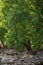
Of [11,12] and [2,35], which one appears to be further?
[2,35]

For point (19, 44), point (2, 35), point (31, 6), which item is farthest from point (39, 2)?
point (2, 35)

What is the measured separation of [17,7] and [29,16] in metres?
1.65

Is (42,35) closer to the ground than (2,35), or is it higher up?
higher up

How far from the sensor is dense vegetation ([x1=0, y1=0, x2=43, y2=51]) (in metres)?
26.6

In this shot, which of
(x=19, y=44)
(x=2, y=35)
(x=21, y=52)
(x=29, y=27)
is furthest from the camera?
(x=2, y=35)

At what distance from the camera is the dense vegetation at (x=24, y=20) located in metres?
26.6

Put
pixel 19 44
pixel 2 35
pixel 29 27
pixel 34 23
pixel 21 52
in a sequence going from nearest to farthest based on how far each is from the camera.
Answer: pixel 34 23
pixel 29 27
pixel 19 44
pixel 21 52
pixel 2 35

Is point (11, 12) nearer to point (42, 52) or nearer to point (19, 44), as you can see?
point (19, 44)

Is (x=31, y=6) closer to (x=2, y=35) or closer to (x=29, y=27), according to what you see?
(x=29, y=27)

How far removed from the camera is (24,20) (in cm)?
2734

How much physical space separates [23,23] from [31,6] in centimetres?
213

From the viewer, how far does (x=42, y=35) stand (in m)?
26.8

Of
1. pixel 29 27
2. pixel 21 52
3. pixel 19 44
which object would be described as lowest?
pixel 21 52

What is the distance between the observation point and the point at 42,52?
3130 cm
